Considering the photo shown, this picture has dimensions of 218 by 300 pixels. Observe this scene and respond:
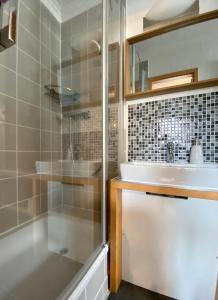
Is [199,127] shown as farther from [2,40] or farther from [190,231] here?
[2,40]

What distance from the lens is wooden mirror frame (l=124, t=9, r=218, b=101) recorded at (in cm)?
109

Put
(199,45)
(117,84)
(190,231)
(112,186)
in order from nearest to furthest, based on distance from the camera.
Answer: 1. (190,231)
2. (112,186)
3. (199,45)
4. (117,84)

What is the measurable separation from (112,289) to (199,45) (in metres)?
1.74

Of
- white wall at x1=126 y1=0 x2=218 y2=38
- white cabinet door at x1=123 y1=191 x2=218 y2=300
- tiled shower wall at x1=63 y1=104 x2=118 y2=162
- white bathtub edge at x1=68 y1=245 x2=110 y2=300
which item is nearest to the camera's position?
white bathtub edge at x1=68 y1=245 x2=110 y2=300

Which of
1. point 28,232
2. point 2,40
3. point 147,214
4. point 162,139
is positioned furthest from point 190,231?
point 2,40

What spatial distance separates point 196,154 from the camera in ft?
3.62

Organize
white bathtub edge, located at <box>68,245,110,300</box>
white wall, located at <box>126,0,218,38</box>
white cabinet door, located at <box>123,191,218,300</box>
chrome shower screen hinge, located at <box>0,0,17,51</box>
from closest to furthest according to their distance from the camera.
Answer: chrome shower screen hinge, located at <box>0,0,17,51</box>
white bathtub edge, located at <box>68,245,110,300</box>
white cabinet door, located at <box>123,191,218,300</box>
white wall, located at <box>126,0,218,38</box>

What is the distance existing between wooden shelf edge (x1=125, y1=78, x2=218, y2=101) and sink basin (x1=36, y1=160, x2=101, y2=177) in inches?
23.6

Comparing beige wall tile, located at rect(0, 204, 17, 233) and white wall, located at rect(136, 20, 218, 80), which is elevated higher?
white wall, located at rect(136, 20, 218, 80)

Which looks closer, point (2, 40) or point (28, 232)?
point (2, 40)

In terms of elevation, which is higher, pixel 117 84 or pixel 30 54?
pixel 30 54

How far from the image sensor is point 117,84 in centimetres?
129

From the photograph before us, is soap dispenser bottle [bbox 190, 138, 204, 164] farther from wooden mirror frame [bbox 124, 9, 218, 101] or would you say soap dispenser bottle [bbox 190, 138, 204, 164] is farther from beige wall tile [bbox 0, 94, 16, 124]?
beige wall tile [bbox 0, 94, 16, 124]

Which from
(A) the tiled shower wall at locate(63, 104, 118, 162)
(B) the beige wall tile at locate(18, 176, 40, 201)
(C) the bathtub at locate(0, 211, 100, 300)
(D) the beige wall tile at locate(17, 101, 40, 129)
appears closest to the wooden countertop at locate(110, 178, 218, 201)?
(A) the tiled shower wall at locate(63, 104, 118, 162)
